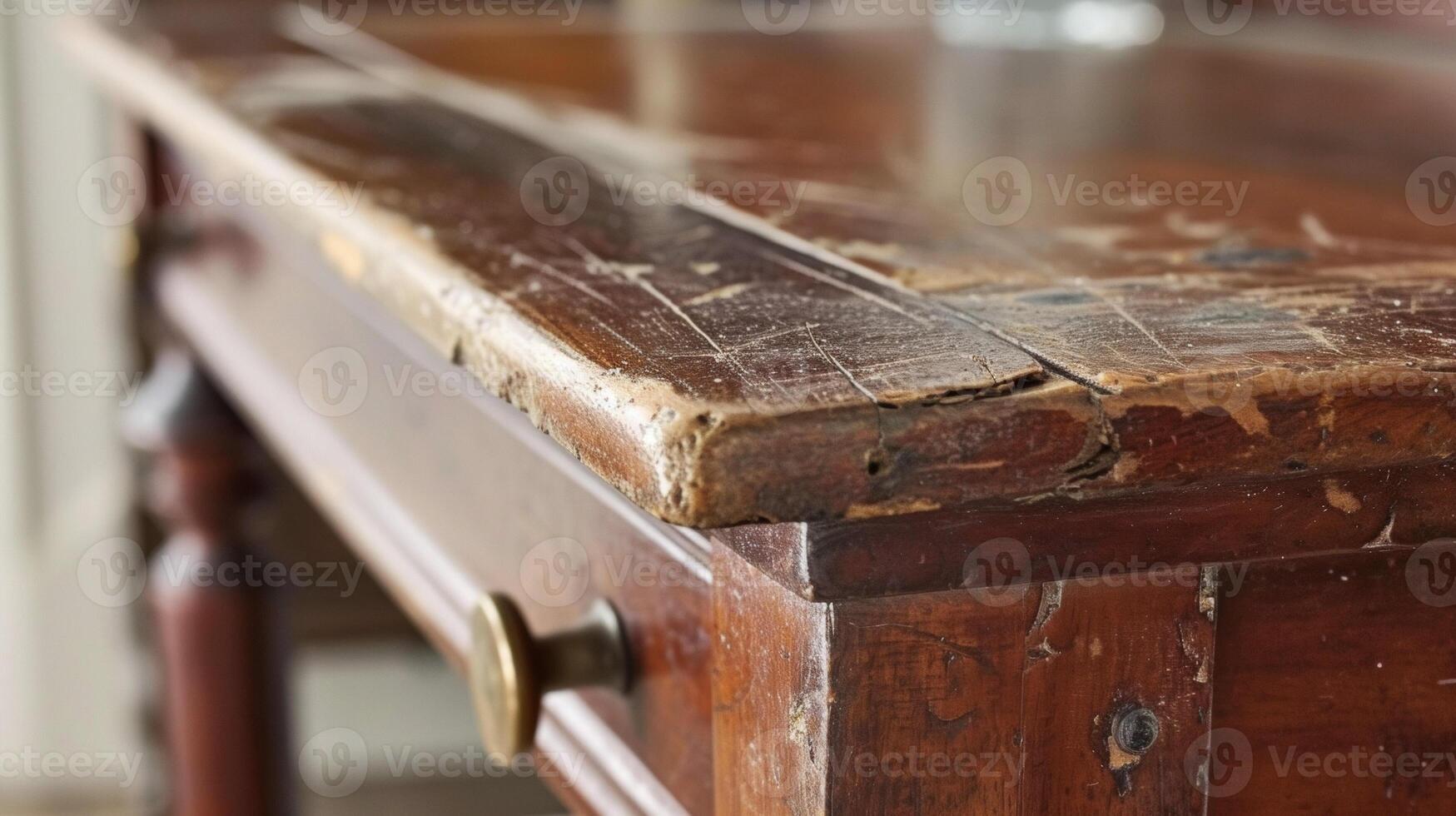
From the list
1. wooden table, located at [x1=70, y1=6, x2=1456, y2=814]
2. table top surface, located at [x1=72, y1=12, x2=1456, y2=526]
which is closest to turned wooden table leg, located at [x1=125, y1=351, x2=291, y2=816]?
table top surface, located at [x1=72, y1=12, x2=1456, y2=526]

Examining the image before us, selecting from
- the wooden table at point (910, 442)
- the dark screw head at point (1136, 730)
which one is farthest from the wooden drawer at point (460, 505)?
the dark screw head at point (1136, 730)

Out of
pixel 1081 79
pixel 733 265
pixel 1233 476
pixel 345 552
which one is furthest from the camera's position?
pixel 345 552

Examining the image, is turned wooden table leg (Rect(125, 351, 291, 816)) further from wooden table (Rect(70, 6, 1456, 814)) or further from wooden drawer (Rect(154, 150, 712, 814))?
wooden table (Rect(70, 6, 1456, 814))

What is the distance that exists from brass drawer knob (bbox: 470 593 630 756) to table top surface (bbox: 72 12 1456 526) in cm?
10

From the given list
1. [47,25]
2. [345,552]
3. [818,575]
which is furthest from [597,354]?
[47,25]

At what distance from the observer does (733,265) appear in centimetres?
43

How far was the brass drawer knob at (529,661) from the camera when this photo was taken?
46 cm

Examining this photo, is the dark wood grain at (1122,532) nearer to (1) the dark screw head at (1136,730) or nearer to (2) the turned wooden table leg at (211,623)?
(1) the dark screw head at (1136,730)

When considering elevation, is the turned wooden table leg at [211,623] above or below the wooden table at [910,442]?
below

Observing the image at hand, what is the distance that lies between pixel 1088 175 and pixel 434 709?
4.74ft

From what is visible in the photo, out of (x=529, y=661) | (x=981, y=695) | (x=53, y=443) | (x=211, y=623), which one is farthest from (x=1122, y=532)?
(x=53, y=443)

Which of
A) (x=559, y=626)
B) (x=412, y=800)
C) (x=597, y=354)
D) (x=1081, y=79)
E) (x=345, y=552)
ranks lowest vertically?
(x=412, y=800)

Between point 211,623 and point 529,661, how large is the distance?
738 mm

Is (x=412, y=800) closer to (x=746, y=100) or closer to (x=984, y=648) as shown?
(x=746, y=100)
